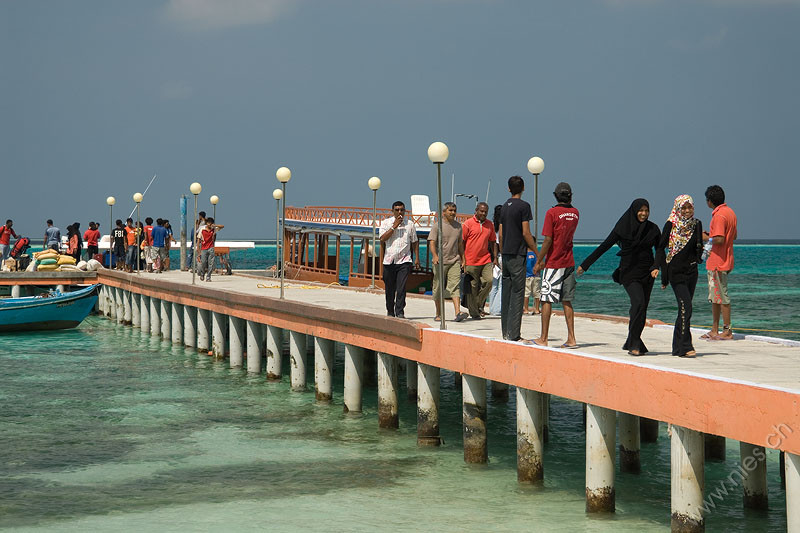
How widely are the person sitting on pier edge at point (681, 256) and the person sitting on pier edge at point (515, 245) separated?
167 cm

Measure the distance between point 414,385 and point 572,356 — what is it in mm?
8090

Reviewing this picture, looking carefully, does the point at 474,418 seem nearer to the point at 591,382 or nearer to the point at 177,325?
the point at 591,382

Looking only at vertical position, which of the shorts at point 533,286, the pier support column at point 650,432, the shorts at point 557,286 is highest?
A: the shorts at point 557,286

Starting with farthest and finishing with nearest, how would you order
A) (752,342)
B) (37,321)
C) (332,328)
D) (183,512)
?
(37,321) → (332,328) → (752,342) → (183,512)

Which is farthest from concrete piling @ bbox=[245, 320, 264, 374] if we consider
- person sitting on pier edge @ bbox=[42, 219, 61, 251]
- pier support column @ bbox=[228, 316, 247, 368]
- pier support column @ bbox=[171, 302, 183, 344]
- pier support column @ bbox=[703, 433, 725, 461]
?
person sitting on pier edge @ bbox=[42, 219, 61, 251]

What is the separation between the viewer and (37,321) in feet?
102

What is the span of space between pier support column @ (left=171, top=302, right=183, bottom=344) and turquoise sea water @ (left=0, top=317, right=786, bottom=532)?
299 inches

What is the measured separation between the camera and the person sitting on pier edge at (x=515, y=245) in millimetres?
11961

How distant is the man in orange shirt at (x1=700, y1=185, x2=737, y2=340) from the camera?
12.7m

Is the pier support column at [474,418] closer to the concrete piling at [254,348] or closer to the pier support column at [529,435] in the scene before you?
the pier support column at [529,435]

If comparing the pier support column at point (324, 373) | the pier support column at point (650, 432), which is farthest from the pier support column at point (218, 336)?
the pier support column at point (650, 432)

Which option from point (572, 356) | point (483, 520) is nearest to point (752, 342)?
point (572, 356)

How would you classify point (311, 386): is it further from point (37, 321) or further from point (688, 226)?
point (37, 321)

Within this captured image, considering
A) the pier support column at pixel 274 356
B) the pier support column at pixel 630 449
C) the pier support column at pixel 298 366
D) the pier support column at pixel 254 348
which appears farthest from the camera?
the pier support column at pixel 254 348
